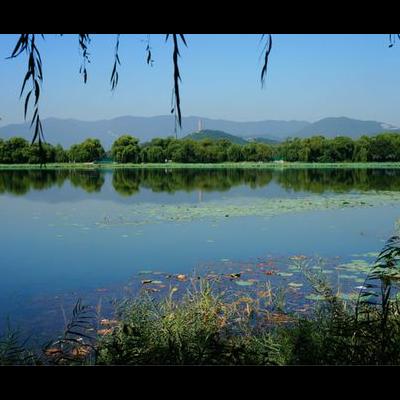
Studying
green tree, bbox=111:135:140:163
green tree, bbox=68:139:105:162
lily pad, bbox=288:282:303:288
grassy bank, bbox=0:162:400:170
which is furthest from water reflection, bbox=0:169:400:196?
lily pad, bbox=288:282:303:288

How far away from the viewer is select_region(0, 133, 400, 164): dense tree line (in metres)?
34.7

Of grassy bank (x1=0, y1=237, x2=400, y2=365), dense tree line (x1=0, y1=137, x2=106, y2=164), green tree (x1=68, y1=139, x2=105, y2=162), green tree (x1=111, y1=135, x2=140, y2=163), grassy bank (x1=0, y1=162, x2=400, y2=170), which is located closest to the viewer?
grassy bank (x1=0, y1=237, x2=400, y2=365)

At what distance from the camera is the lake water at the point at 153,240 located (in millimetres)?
5641

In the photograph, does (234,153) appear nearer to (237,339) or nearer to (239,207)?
(239,207)

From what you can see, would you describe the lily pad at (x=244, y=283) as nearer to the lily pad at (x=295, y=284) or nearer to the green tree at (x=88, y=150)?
the lily pad at (x=295, y=284)

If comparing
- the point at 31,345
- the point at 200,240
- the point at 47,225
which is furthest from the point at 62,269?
the point at 47,225

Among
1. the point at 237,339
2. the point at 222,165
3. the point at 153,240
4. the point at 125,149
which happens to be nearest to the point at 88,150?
the point at 125,149

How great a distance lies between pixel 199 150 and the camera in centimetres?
4125

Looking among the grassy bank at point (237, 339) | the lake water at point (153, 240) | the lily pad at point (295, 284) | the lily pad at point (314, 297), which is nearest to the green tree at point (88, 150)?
the lake water at point (153, 240)

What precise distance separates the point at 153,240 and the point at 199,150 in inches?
1311

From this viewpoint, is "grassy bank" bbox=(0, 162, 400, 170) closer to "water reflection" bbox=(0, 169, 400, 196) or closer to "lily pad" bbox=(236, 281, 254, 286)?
"water reflection" bbox=(0, 169, 400, 196)

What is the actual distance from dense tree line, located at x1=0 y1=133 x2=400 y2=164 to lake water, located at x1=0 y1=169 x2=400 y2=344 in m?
20.8
